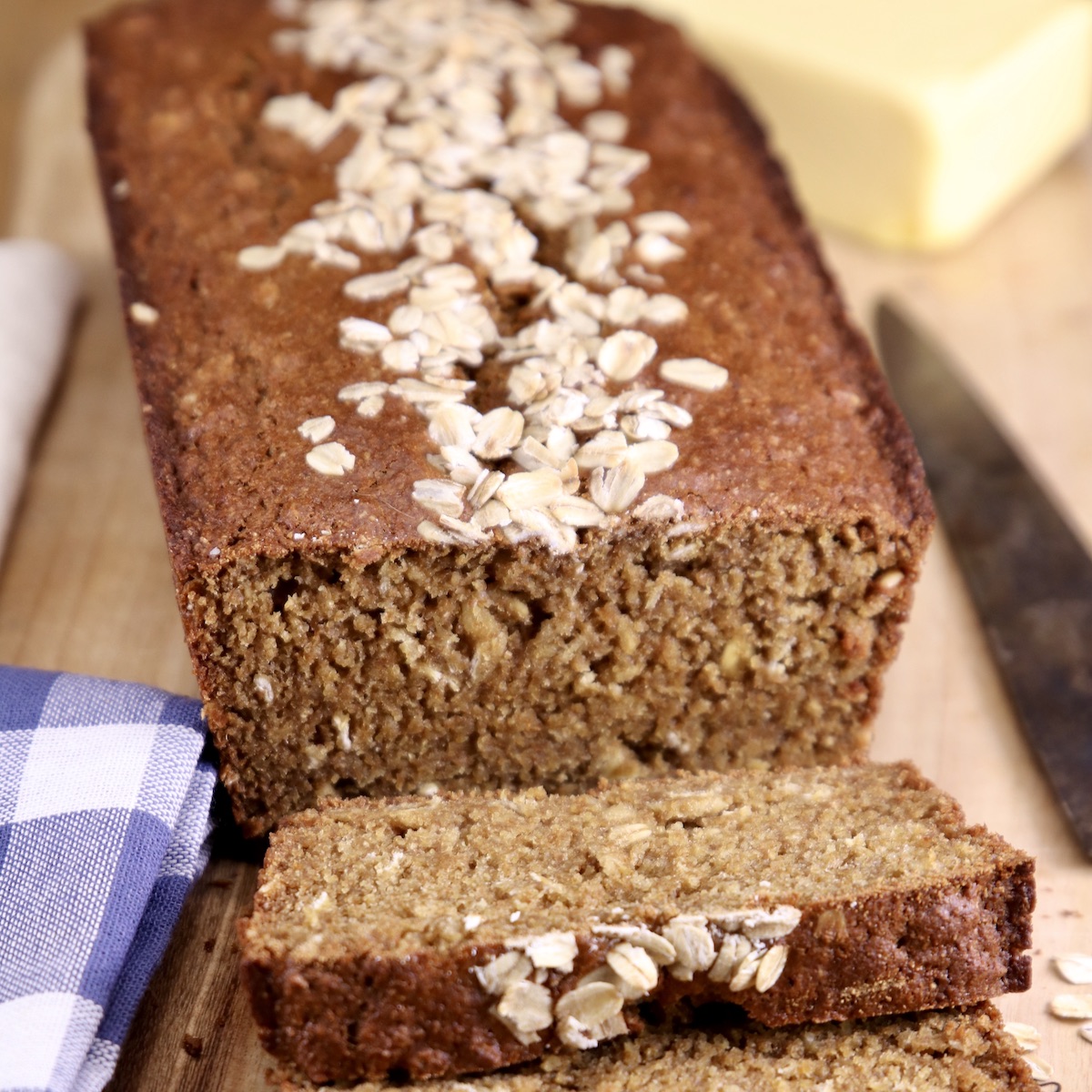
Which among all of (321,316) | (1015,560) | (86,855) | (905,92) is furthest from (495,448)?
(905,92)

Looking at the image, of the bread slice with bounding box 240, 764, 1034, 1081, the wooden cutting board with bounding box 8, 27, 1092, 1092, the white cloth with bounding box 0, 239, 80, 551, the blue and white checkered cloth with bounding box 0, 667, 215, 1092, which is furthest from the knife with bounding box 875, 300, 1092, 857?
the white cloth with bounding box 0, 239, 80, 551

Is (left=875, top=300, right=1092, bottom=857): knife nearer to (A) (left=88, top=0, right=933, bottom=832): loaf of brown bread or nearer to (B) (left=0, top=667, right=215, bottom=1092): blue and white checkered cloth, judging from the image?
(A) (left=88, top=0, right=933, bottom=832): loaf of brown bread

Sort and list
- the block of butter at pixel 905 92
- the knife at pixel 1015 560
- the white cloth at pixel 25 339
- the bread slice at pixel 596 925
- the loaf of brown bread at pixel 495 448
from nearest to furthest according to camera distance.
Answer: the bread slice at pixel 596 925 → the loaf of brown bread at pixel 495 448 → the knife at pixel 1015 560 → the white cloth at pixel 25 339 → the block of butter at pixel 905 92

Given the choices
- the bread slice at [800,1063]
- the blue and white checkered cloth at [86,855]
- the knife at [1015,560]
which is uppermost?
the knife at [1015,560]

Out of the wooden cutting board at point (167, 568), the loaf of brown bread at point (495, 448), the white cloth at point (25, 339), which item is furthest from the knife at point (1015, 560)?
the white cloth at point (25, 339)

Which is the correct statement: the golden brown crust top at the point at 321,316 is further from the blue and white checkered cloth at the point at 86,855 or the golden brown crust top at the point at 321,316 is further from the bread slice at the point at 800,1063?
the bread slice at the point at 800,1063

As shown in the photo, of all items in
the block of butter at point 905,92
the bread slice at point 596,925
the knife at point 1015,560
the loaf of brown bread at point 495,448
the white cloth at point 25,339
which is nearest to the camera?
the bread slice at point 596,925

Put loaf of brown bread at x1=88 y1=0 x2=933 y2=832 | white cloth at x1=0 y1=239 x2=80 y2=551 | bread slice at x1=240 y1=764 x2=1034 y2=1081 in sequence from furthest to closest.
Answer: white cloth at x1=0 y1=239 x2=80 y2=551 → loaf of brown bread at x1=88 y1=0 x2=933 y2=832 → bread slice at x1=240 y1=764 x2=1034 y2=1081
